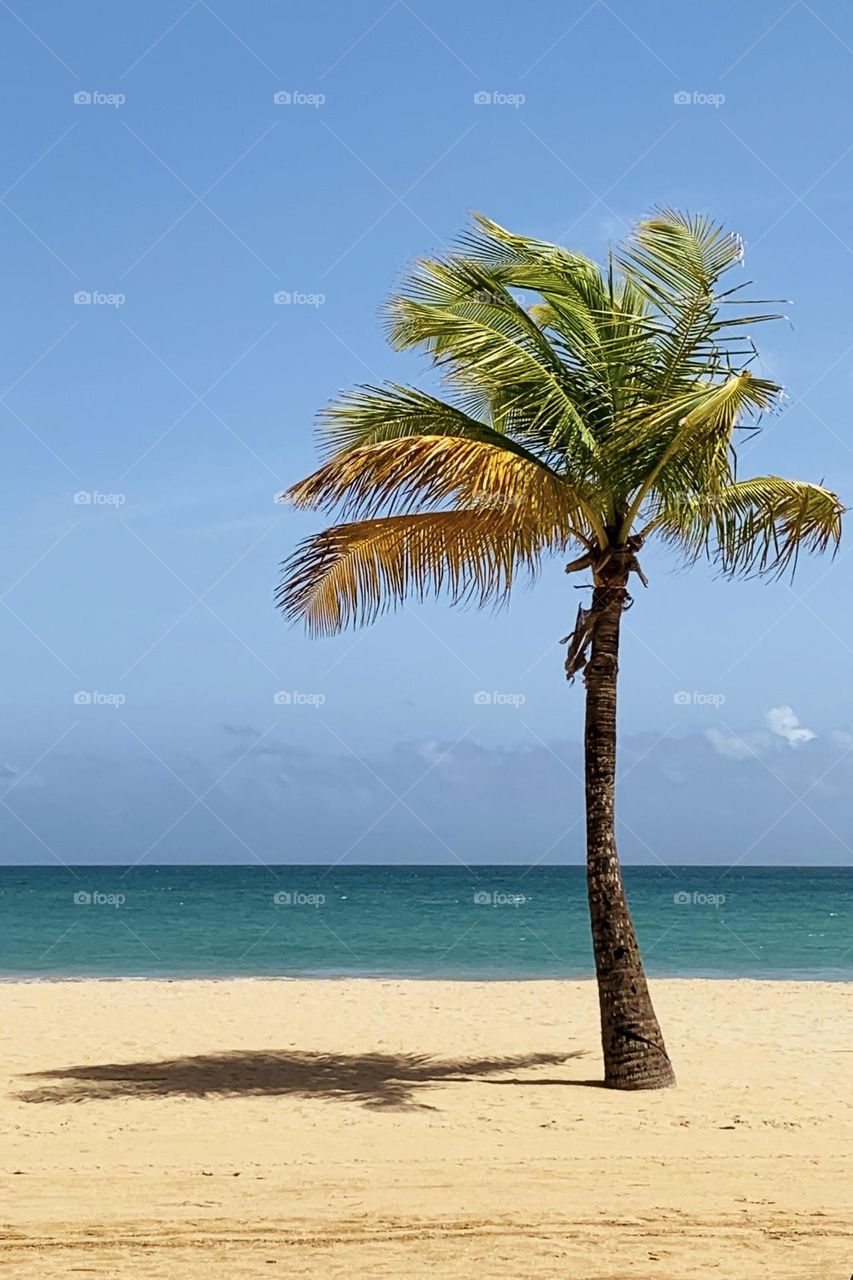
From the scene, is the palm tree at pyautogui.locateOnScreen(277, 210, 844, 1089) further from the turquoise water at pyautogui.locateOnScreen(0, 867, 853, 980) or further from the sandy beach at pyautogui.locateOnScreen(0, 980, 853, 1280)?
the turquoise water at pyautogui.locateOnScreen(0, 867, 853, 980)

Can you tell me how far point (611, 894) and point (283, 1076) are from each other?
3376 mm

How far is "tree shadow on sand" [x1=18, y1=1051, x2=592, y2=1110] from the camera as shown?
11.2 m

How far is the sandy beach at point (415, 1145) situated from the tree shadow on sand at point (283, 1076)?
5 centimetres

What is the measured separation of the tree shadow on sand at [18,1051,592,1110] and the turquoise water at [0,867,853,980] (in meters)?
10.0

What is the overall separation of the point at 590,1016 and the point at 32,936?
27.9 m

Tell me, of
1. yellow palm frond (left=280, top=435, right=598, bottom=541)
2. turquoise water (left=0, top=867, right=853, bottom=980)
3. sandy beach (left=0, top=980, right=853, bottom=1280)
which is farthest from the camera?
turquoise water (left=0, top=867, right=853, bottom=980)

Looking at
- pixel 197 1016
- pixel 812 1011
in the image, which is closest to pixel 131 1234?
pixel 197 1016

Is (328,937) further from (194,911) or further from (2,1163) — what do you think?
(2,1163)

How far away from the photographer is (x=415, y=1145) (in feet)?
30.5

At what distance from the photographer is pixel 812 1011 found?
55.2 ft

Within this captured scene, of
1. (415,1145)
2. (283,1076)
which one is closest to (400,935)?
(283,1076)

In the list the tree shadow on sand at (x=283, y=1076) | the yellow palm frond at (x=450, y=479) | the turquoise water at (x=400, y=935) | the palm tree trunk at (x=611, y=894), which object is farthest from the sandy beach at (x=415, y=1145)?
the turquoise water at (x=400, y=935)

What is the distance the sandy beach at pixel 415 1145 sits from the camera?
645 cm

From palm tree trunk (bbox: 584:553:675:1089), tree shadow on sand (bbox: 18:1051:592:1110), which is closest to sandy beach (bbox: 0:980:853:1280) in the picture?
tree shadow on sand (bbox: 18:1051:592:1110)
